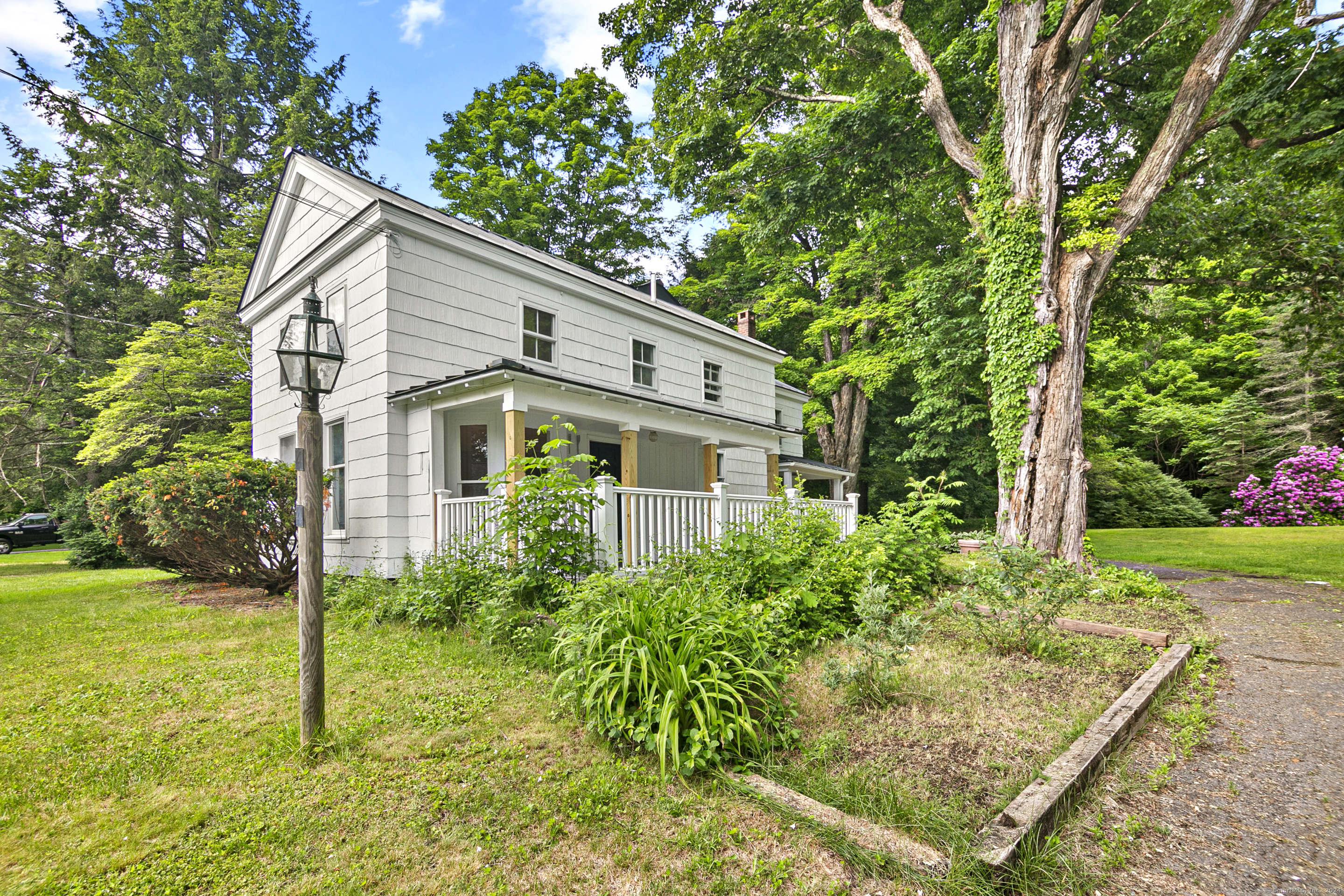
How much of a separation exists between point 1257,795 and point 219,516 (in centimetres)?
991

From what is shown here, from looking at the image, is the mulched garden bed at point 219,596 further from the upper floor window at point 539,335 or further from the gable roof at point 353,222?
the gable roof at point 353,222

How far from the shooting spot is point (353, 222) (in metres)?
8.10

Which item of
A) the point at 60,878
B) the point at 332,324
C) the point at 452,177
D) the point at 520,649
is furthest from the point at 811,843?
the point at 452,177

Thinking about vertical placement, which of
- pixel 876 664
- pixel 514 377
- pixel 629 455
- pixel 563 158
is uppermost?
pixel 563 158

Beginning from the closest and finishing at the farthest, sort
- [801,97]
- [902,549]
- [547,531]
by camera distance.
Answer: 1. [547,531]
2. [902,549]
3. [801,97]

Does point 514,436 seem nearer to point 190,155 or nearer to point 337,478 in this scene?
point 337,478

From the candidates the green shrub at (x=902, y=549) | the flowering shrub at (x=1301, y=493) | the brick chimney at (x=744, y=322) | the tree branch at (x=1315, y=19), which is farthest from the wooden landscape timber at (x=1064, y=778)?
the flowering shrub at (x=1301, y=493)

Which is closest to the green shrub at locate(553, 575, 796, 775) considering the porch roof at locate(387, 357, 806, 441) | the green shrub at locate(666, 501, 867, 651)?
the green shrub at locate(666, 501, 867, 651)

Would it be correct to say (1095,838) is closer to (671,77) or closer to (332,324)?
(332,324)

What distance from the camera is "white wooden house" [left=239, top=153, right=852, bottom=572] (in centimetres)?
781

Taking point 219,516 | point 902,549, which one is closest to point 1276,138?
point 902,549

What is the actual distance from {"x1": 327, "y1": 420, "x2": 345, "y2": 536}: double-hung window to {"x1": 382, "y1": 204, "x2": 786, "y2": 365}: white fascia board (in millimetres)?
3298

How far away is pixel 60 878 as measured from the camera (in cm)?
206

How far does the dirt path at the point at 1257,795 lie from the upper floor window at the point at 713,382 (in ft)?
33.9
